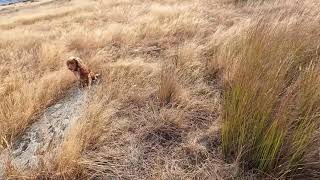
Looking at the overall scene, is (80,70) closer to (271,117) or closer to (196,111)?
(196,111)

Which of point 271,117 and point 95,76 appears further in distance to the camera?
point 95,76

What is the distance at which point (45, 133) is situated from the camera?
2625mm

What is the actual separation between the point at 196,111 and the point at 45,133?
3.75 feet

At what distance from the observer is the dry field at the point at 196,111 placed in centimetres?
196

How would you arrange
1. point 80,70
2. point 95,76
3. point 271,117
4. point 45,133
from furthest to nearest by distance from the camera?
point 95,76, point 80,70, point 45,133, point 271,117

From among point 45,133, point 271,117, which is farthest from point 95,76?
point 271,117

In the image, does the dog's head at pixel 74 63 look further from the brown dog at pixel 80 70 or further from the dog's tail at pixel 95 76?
the dog's tail at pixel 95 76

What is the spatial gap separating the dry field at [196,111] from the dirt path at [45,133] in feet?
0.21

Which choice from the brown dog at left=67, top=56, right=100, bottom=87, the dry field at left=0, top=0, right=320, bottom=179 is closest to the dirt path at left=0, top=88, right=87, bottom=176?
the dry field at left=0, top=0, right=320, bottom=179

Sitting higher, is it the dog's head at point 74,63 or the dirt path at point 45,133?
the dog's head at point 74,63

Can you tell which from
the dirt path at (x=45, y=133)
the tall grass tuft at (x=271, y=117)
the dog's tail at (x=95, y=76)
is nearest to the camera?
the tall grass tuft at (x=271, y=117)

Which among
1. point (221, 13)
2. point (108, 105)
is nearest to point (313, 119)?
point (108, 105)

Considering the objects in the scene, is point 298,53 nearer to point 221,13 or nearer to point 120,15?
point 221,13

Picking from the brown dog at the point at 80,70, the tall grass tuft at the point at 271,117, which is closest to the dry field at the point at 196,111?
the tall grass tuft at the point at 271,117
